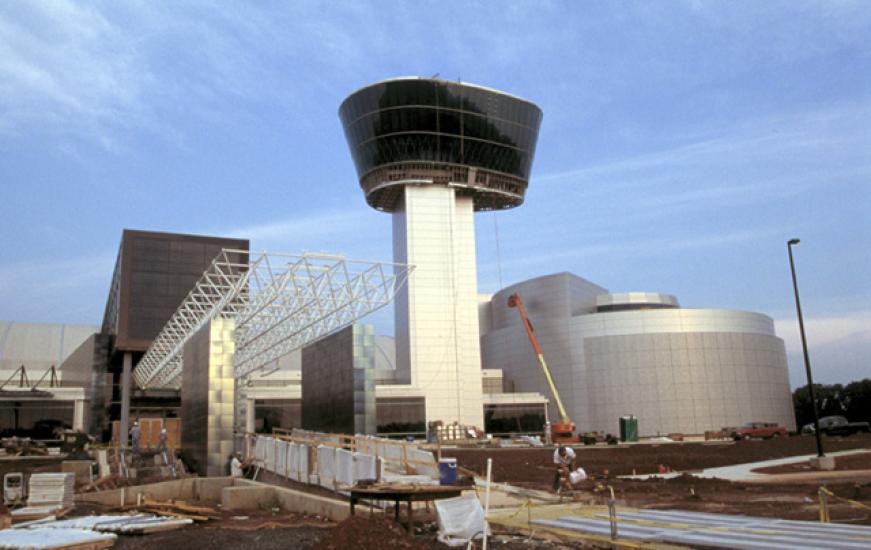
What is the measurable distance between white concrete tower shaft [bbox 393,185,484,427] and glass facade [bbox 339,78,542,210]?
309 cm

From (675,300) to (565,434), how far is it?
40.2 m

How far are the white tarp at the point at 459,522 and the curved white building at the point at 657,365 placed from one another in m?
70.9

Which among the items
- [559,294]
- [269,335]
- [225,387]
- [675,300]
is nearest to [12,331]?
[269,335]

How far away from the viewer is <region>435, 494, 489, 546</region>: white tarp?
44.0 ft

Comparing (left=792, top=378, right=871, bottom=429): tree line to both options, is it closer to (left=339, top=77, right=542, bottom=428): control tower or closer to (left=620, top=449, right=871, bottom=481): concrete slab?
(left=339, top=77, right=542, bottom=428): control tower

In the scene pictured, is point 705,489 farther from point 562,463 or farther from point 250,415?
point 250,415

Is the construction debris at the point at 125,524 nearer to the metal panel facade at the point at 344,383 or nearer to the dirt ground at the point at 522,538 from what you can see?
the dirt ground at the point at 522,538

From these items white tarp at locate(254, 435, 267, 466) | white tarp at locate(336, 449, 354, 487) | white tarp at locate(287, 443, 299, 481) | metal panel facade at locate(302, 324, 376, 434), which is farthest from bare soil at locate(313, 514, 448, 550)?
metal panel facade at locate(302, 324, 376, 434)

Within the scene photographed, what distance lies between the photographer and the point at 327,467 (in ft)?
72.4

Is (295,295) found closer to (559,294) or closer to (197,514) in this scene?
(197,514)

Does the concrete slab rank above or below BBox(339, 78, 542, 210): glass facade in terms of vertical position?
below

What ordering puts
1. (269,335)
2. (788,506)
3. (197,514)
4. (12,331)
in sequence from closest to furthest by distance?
(788,506) → (197,514) → (269,335) → (12,331)

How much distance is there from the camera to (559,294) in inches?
3467

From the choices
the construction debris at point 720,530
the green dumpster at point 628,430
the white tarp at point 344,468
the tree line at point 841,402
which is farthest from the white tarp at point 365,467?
the tree line at point 841,402
